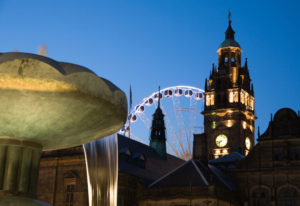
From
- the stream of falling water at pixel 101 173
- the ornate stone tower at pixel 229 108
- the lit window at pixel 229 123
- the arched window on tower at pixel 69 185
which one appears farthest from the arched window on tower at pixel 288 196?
the lit window at pixel 229 123

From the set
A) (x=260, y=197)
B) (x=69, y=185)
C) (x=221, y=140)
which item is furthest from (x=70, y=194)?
(x=221, y=140)

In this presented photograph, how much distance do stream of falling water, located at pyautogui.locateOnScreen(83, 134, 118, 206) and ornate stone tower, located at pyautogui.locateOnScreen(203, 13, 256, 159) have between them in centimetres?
3701

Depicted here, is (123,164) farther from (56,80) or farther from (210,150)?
(56,80)

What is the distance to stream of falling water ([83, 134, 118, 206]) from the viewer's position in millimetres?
51594

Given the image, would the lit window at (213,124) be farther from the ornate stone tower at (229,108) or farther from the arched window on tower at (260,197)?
the arched window on tower at (260,197)

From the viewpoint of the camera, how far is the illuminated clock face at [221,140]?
91.0m

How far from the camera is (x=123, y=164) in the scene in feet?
192

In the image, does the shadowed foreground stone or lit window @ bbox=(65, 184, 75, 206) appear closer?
the shadowed foreground stone

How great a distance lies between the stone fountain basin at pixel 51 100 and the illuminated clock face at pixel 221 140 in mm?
73741

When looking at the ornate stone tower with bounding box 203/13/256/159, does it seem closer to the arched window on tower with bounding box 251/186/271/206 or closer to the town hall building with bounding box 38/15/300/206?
the town hall building with bounding box 38/15/300/206

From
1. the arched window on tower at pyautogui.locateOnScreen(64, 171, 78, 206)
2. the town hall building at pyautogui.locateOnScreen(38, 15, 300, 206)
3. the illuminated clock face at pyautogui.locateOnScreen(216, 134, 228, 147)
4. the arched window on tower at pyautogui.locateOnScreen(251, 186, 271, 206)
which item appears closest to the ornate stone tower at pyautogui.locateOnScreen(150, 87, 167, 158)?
the town hall building at pyautogui.locateOnScreen(38, 15, 300, 206)

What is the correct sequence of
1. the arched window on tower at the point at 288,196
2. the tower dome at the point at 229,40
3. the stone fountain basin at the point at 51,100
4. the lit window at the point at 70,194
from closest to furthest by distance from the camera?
the stone fountain basin at the point at 51,100 → the arched window on tower at the point at 288,196 → the lit window at the point at 70,194 → the tower dome at the point at 229,40

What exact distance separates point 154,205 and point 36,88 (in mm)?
38566

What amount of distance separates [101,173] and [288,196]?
54.7 ft
